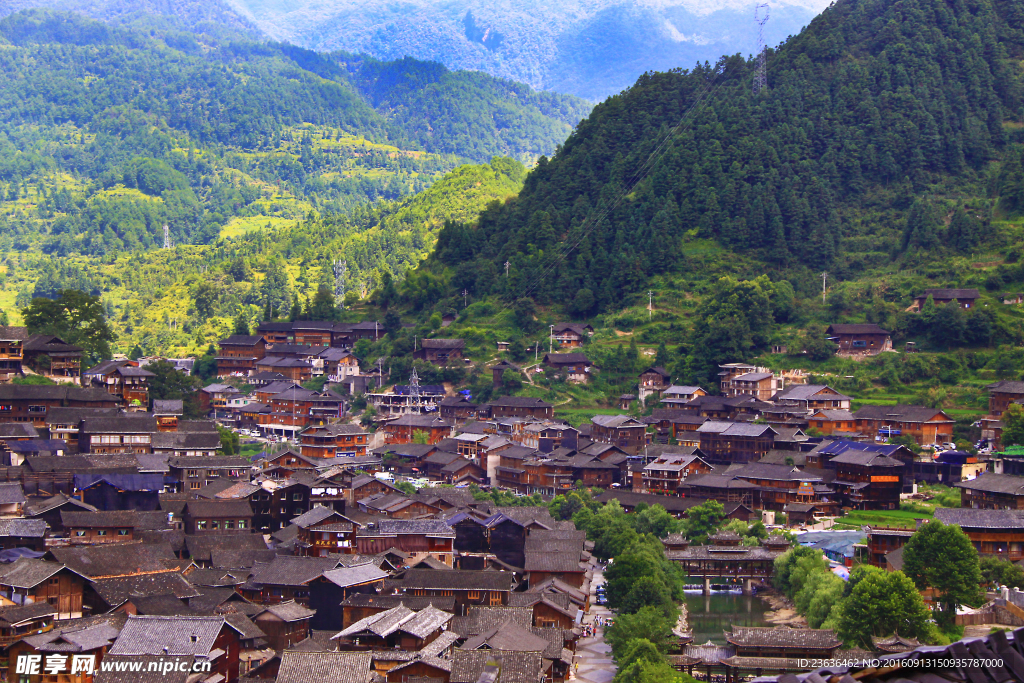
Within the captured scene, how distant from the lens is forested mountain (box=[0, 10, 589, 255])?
133375mm

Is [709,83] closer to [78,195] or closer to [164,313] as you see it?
[164,313]

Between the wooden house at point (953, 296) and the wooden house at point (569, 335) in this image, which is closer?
the wooden house at point (953, 296)

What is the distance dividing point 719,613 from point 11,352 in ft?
113

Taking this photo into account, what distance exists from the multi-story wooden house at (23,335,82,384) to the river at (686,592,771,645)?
32736 millimetres

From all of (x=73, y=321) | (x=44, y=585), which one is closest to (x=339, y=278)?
(x=73, y=321)

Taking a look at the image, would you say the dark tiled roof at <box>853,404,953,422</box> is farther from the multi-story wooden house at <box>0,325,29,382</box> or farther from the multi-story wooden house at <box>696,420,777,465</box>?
the multi-story wooden house at <box>0,325,29,382</box>

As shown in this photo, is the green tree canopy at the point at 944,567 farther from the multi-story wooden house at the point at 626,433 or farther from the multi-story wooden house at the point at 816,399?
the multi-story wooden house at the point at 626,433

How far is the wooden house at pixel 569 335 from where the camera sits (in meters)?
64.6

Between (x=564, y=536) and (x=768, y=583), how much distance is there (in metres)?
7.52

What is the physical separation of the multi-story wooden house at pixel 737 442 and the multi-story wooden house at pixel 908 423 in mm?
4343

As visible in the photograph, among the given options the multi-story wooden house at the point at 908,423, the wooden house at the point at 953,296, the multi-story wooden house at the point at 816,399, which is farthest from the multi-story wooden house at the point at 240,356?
the wooden house at the point at 953,296

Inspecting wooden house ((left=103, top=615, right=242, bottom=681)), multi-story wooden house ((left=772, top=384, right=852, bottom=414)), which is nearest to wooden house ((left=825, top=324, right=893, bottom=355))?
multi-story wooden house ((left=772, top=384, right=852, bottom=414))

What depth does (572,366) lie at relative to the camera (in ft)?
202

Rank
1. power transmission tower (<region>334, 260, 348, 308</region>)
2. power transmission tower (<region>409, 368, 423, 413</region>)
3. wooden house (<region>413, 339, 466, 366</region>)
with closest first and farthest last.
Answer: power transmission tower (<region>409, 368, 423, 413</region>)
wooden house (<region>413, 339, 466, 366</region>)
power transmission tower (<region>334, 260, 348, 308</region>)
